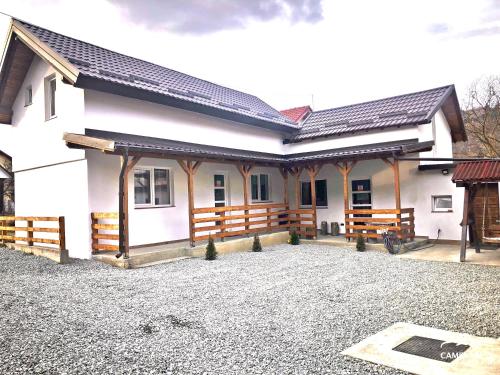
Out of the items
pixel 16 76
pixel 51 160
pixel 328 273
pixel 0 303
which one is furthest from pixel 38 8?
pixel 328 273

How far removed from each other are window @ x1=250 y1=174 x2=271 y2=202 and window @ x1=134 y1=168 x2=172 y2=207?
13.5ft

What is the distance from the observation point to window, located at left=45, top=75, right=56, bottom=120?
36.2 feet

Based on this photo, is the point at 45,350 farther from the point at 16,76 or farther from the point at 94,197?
the point at 16,76

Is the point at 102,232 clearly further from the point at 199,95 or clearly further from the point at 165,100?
the point at 199,95

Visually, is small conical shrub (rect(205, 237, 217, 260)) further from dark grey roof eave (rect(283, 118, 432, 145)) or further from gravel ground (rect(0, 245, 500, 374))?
dark grey roof eave (rect(283, 118, 432, 145))

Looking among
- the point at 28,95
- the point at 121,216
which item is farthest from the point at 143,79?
the point at 121,216

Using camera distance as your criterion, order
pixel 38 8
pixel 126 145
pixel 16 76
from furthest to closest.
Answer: pixel 38 8 < pixel 16 76 < pixel 126 145

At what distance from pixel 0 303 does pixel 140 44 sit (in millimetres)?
18929

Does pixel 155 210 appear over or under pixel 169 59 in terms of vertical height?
under

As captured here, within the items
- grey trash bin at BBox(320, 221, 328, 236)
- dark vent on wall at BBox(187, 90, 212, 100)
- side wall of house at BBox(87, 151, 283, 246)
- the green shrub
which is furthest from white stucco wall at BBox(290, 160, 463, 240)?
dark vent on wall at BBox(187, 90, 212, 100)

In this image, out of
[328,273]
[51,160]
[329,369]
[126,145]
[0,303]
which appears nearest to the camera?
[329,369]

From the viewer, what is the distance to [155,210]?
422 inches

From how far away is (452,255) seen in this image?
A: 9.62 metres

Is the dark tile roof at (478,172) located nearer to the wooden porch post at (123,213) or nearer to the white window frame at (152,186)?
the white window frame at (152,186)
